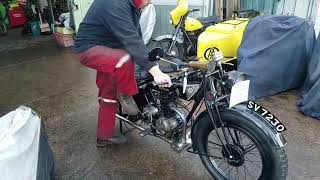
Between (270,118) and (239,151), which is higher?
(270,118)

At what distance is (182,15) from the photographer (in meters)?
4.69

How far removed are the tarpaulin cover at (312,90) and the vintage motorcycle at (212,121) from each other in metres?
1.10

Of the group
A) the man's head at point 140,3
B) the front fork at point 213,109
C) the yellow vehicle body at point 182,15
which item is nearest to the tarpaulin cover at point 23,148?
the man's head at point 140,3

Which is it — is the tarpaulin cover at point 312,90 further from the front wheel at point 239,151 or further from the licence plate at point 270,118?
the licence plate at point 270,118

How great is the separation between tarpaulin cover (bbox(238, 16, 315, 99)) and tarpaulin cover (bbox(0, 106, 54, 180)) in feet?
7.75

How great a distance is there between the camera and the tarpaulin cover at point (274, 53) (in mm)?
3486

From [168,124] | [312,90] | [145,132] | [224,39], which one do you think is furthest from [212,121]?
[224,39]

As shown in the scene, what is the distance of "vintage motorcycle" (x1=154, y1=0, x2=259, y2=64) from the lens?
3.90 meters

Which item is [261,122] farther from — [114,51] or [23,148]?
[23,148]

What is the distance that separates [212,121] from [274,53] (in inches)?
75.9

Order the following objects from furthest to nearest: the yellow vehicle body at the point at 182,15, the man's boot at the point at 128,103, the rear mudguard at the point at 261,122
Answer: the yellow vehicle body at the point at 182,15, the man's boot at the point at 128,103, the rear mudguard at the point at 261,122

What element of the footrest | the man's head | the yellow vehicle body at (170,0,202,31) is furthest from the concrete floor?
the yellow vehicle body at (170,0,202,31)

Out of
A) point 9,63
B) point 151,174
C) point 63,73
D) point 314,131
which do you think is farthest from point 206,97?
point 9,63

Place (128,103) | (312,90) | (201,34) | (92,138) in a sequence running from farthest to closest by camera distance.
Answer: (201,34), (312,90), (92,138), (128,103)
